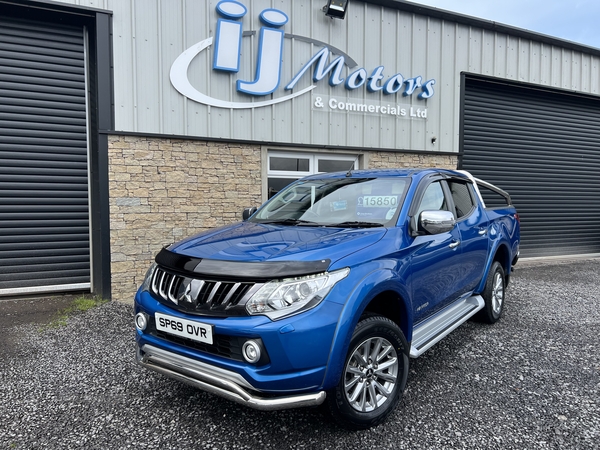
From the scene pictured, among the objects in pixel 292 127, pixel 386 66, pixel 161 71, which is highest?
pixel 386 66

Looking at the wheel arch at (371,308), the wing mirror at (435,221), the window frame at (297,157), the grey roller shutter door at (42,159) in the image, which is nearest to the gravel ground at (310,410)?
the wheel arch at (371,308)

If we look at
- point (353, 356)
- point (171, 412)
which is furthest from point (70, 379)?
point (353, 356)

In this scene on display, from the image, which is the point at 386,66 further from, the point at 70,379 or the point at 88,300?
the point at 70,379

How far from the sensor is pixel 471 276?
4.10 m

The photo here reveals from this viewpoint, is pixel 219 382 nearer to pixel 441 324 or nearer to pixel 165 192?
pixel 441 324

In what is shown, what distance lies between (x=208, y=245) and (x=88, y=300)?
399 cm

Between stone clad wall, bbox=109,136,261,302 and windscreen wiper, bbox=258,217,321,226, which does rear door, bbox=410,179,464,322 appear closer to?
windscreen wiper, bbox=258,217,321,226

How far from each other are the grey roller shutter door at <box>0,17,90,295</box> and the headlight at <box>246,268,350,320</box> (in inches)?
208

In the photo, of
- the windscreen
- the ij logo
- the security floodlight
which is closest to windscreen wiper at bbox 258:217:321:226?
the windscreen

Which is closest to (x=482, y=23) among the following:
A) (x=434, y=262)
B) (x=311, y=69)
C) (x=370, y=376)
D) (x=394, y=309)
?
(x=311, y=69)

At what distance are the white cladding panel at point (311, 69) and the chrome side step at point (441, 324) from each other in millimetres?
4205

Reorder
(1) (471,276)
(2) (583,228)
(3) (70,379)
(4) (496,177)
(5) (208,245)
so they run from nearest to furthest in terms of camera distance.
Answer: (5) (208,245), (3) (70,379), (1) (471,276), (4) (496,177), (2) (583,228)

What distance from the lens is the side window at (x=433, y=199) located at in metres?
3.51

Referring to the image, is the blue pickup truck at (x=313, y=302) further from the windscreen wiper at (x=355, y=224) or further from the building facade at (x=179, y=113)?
the building facade at (x=179, y=113)
